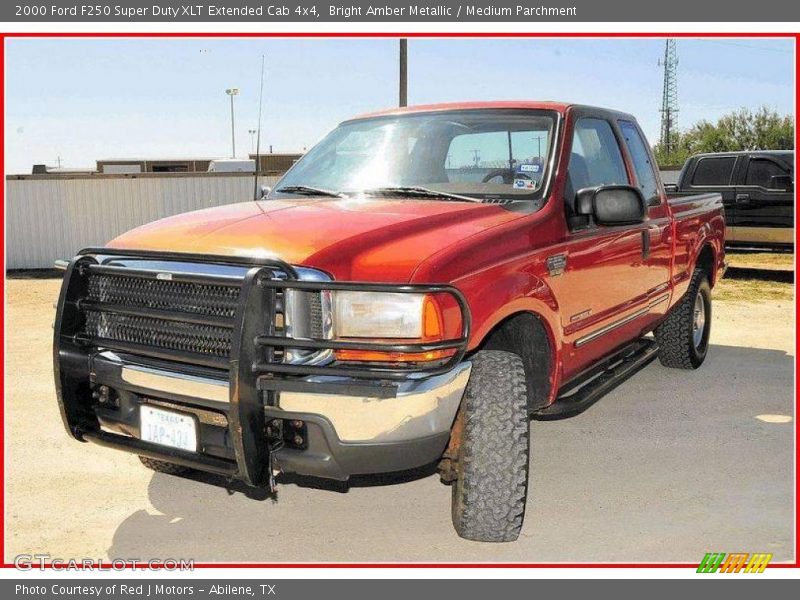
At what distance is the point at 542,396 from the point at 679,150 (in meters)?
51.0

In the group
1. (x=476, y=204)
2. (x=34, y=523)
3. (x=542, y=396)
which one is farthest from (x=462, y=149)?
(x=34, y=523)

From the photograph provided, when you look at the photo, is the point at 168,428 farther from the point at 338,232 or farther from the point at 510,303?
the point at 510,303

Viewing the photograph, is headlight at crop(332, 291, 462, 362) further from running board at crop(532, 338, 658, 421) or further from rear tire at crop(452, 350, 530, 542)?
running board at crop(532, 338, 658, 421)

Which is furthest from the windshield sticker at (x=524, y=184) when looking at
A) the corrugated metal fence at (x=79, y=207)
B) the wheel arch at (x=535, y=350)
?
the corrugated metal fence at (x=79, y=207)

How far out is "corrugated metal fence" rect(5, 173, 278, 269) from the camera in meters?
17.4

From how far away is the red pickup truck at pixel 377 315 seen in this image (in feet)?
9.92

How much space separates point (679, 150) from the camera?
168ft

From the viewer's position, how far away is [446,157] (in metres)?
4.49

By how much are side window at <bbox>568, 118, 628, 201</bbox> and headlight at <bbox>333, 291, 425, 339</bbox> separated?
1.61 meters

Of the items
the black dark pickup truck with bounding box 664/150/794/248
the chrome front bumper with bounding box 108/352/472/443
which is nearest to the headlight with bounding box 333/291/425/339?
the chrome front bumper with bounding box 108/352/472/443

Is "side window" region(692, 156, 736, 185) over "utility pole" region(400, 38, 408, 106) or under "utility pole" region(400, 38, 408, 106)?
under

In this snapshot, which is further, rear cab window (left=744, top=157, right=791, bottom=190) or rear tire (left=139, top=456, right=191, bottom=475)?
rear cab window (left=744, top=157, right=791, bottom=190)

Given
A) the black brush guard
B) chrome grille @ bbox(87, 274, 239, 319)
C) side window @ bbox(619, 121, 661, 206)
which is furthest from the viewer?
side window @ bbox(619, 121, 661, 206)

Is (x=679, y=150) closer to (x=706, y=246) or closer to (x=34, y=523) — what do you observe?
(x=706, y=246)
